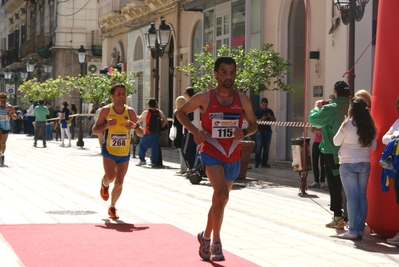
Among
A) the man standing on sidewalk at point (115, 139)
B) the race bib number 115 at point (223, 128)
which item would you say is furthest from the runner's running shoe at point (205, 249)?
the man standing on sidewalk at point (115, 139)

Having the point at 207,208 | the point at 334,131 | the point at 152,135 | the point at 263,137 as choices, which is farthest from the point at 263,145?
the point at 334,131

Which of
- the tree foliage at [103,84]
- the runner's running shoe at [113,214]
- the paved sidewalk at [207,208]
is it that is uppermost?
the tree foliage at [103,84]

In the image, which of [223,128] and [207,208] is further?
[207,208]

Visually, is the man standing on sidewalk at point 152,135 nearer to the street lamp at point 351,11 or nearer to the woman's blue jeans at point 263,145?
the woman's blue jeans at point 263,145

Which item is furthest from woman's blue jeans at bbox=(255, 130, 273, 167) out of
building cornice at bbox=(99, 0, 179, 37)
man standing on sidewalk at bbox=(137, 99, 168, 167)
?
building cornice at bbox=(99, 0, 179, 37)

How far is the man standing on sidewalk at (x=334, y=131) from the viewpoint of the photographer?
1068 cm

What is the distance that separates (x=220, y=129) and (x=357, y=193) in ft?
8.08

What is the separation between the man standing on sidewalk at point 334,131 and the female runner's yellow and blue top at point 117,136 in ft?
7.63

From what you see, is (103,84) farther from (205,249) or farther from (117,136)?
(205,249)

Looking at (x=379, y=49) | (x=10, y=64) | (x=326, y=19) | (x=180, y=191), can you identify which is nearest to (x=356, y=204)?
(x=379, y=49)

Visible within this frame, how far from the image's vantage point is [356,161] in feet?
32.5

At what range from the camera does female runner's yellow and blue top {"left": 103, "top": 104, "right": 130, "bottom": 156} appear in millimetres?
11352

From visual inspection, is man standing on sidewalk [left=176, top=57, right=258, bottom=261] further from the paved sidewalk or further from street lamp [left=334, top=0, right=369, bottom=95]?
street lamp [left=334, top=0, right=369, bottom=95]

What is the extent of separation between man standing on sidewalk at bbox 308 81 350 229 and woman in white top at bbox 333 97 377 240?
2.21ft
